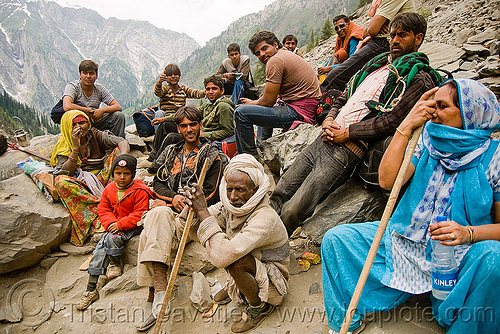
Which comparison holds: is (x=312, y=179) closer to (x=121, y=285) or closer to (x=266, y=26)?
(x=121, y=285)

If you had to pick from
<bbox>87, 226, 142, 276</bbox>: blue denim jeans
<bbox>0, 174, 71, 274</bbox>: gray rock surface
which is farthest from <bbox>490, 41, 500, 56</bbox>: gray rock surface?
<bbox>0, 174, 71, 274</bbox>: gray rock surface

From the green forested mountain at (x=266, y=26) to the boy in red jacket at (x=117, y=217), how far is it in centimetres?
10531

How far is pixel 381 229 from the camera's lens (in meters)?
1.69

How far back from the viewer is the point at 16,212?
3986mm

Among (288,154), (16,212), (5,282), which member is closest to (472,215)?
(288,154)

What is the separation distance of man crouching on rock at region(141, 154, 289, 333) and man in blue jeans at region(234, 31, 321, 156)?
1618mm

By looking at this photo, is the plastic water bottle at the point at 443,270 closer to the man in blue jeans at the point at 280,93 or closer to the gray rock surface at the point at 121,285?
the man in blue jeans at the point at 280,93

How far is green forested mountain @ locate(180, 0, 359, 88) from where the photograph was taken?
394ft

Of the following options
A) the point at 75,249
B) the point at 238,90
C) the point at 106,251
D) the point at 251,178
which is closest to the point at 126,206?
the point at 106,251

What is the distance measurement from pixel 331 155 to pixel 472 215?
4.26 ft

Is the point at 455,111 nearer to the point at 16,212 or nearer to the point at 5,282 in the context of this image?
the point at 16,212

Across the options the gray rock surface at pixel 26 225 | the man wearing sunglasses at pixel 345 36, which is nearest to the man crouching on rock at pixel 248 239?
the gray rock surface at pixel 26 225

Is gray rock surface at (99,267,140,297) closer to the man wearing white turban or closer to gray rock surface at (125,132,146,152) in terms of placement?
the man wearing white turban

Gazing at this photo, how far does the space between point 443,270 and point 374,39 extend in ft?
12.1
